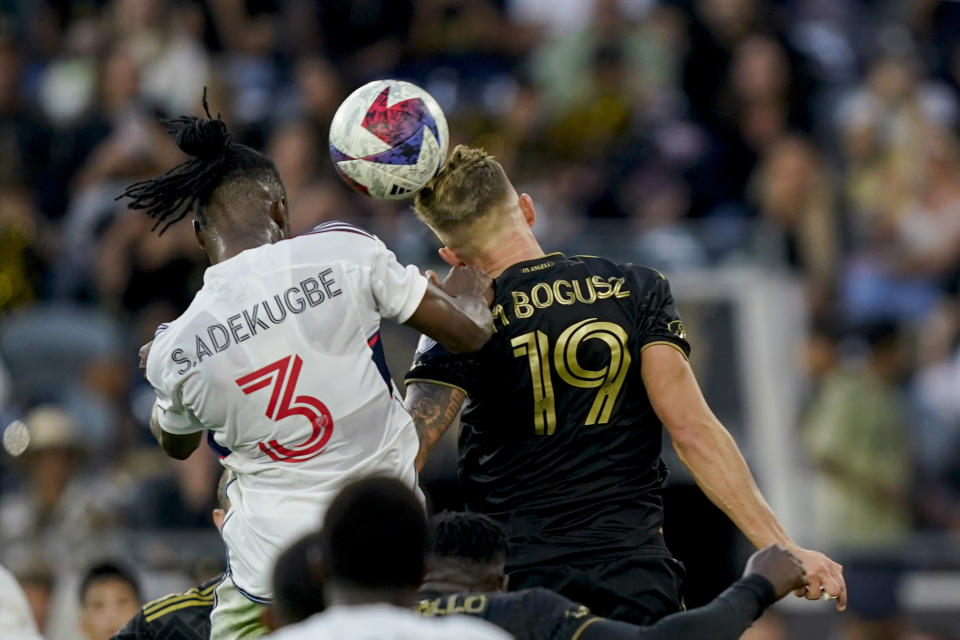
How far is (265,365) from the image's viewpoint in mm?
5473

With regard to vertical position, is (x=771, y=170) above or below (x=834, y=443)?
above

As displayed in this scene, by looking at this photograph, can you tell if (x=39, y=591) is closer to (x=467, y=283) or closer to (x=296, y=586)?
(x=467, y=283)

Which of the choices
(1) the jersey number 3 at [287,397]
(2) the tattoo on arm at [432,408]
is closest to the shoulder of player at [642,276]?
(2) the tattoo on arm at [432,408]

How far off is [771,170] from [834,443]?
2.70 metres

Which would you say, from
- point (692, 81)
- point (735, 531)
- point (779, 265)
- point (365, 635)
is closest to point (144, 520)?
point (735, 531)

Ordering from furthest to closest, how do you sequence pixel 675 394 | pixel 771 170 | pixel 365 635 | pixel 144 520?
1. pixel 771 170
2. pixel 144 520
3. pixel 675 394
4. pixel 365 635

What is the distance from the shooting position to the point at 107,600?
9.14 m

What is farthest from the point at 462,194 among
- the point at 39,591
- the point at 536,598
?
the point at 39,591

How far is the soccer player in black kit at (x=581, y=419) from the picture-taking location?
20.1ft

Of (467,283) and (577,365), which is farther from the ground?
(467,283)

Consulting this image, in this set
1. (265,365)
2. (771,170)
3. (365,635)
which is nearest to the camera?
(365,635)

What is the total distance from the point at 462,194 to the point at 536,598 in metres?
1.81

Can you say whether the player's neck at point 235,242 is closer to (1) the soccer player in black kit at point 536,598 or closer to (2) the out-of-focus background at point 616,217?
(1) the soccer player in black kit at point 536,598

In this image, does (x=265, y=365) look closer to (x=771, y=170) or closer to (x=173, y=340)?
(x=173, y=340)
